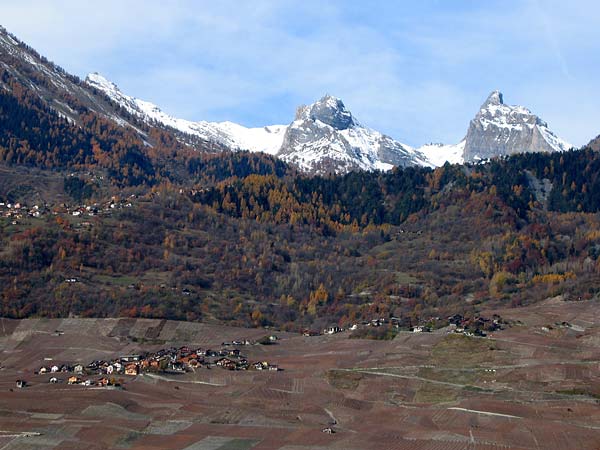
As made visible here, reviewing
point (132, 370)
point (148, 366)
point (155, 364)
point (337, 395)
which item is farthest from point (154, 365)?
point (337, 395)

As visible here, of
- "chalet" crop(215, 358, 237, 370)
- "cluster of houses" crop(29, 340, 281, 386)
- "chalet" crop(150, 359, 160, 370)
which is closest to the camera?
"cluster of houses" crop(29, 340, 281, 386)

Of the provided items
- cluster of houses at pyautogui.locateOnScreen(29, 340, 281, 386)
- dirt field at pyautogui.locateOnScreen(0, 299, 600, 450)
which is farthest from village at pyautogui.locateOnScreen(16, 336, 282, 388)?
dirt field at pyautogui.locateOnScreen(0, 299, 600, 450)

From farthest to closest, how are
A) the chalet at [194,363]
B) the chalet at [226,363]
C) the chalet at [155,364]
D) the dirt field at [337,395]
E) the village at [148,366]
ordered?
the chalet at [194,363] < the chalet at [226,363] < the chalet at [155,364] < the village at [148,366] < the dirt field at [337,395]

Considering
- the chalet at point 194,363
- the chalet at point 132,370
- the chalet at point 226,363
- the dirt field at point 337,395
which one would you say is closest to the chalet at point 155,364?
the chalet at point 132,370

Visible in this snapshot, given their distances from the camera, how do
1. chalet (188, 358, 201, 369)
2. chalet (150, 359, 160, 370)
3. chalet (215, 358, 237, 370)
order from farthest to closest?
chalet (188, 358, 201, 369) < chalet (215, 358, 237, 370) < chalet (150, 359, 160, 370)

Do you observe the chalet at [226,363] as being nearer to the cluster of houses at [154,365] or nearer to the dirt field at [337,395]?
the cluster of houses at [154,365]

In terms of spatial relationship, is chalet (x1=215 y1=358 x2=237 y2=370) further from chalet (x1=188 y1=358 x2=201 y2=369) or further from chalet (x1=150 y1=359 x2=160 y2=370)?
chalet (x1=150 y1=359 x2=160 y2=370)

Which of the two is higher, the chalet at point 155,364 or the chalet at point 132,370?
the chalet at point 155,364

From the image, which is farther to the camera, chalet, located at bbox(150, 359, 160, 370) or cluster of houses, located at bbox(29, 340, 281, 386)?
chalet, located at bbox(150, 359, 160, 370)
